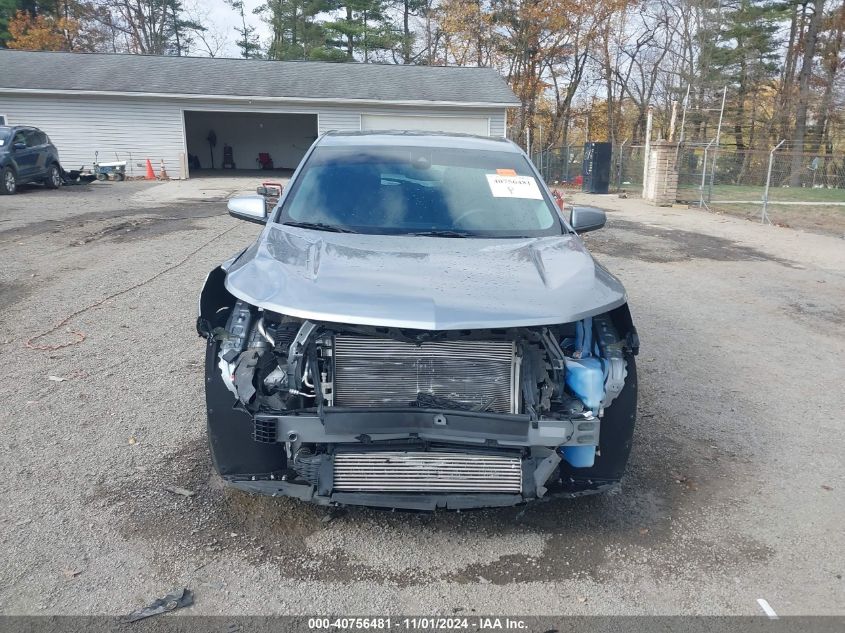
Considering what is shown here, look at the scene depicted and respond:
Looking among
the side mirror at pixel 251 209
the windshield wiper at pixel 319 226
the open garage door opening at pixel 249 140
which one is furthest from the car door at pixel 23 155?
the windshield wiper at pixel 319 226

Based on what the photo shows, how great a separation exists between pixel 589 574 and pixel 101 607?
77.2 inches

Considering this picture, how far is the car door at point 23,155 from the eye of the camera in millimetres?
16453

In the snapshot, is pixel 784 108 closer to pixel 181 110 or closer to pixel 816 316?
pixel 181 110

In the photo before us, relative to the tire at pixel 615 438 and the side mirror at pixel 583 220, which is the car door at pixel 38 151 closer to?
the side mirror at pixel 583 220

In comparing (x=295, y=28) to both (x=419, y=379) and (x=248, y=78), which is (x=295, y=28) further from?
(x=419, y=379)

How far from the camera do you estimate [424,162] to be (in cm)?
448

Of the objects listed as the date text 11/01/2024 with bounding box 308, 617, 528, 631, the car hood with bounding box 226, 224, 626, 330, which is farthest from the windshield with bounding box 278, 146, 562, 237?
the date text 11/01/2024 with bounding box 308, 617, 528, 631

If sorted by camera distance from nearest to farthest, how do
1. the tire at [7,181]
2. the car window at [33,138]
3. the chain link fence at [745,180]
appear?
the tire at [7,181] < the car window at [33,138] < the chain link fence at [745,180]

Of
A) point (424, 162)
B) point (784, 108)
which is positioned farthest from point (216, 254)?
point (784, 108)

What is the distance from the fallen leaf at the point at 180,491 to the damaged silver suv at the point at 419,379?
423mm

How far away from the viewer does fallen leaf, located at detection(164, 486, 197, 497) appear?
3.41 meters

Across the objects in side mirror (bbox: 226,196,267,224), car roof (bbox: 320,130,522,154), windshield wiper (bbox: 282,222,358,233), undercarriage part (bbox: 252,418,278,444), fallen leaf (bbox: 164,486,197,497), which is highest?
car roof (bbox: 320,130,522,154)

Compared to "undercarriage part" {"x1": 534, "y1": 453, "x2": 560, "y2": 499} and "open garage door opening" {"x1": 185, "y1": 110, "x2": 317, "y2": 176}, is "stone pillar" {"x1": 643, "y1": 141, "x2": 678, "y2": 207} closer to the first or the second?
"undercarriage part" {"x1": 534, "y1": 453, "x2": 560, "y2": 499}

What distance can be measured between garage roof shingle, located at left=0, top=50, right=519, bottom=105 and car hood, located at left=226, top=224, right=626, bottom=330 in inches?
881
